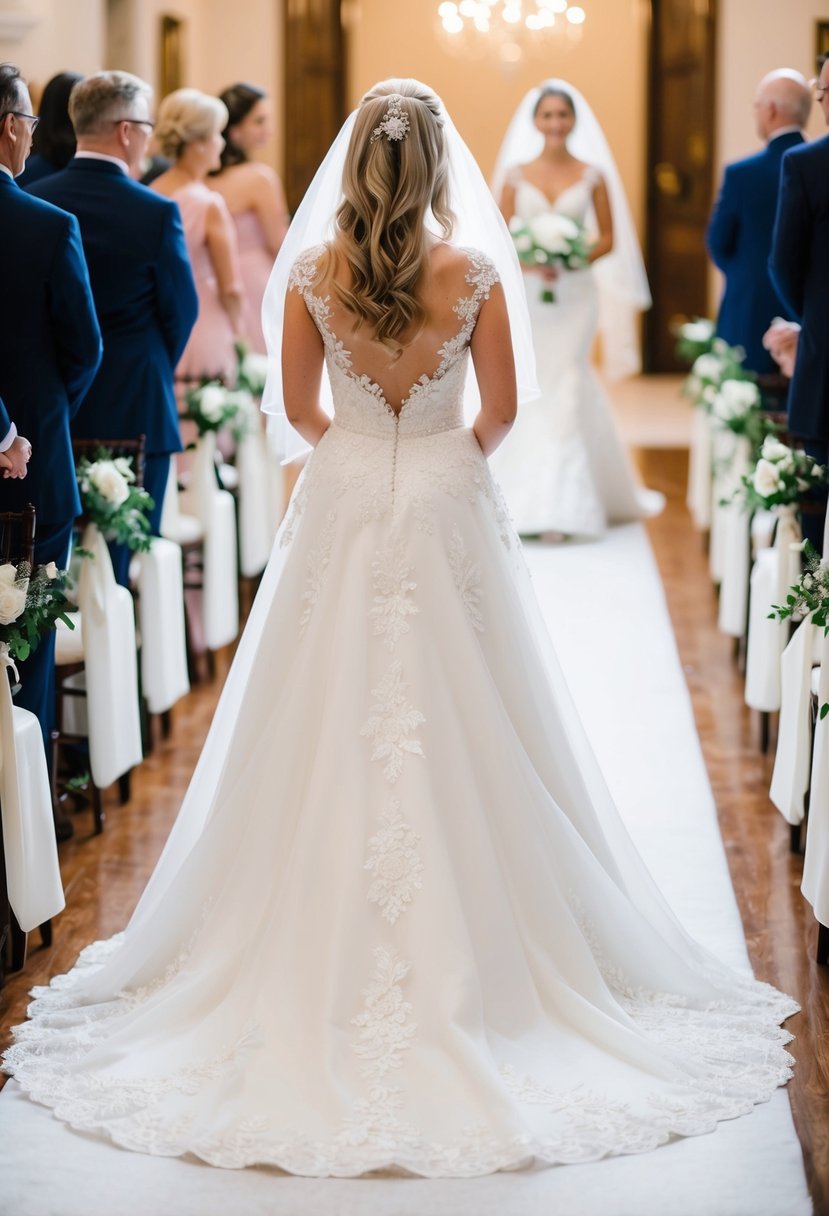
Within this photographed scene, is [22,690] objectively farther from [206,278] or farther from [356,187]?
[206,278]

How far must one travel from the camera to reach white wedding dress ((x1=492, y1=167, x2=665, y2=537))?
8.57 metres

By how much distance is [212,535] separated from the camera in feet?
21.2

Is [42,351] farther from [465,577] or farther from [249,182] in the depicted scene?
[249,182]

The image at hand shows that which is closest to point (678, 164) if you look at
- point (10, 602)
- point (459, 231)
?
point (459, 231)

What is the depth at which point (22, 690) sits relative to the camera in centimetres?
428

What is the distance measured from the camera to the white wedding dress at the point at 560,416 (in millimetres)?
8570

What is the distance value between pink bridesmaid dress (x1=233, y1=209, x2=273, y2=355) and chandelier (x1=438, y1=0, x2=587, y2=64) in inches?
227

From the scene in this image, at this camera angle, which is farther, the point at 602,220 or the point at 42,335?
the point at 602,220

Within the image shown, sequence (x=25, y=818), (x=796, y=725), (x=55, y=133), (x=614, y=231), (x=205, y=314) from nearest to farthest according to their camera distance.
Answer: (x=25, y=818), (x=796, y=725), (x=55, y=133), (x=205, y=314), (x=614, y=231)

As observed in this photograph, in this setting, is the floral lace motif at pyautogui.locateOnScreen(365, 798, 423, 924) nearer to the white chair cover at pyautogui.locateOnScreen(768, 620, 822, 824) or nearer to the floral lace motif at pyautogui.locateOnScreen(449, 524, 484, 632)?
the floral lace motif at pyautogui.locateOnScreen(449, 524, 484, 632)

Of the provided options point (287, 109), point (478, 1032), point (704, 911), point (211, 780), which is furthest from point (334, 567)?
point (287, 109)

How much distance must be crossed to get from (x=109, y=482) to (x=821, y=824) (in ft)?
7.35

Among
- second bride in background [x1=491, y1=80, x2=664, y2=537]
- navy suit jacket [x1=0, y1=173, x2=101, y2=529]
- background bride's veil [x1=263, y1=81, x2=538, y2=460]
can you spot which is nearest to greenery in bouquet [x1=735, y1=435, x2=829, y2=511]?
background bride's veil [x1=263, y1=81, x2=538, y2=460]

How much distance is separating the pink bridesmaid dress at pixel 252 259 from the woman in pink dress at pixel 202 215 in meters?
1.02
